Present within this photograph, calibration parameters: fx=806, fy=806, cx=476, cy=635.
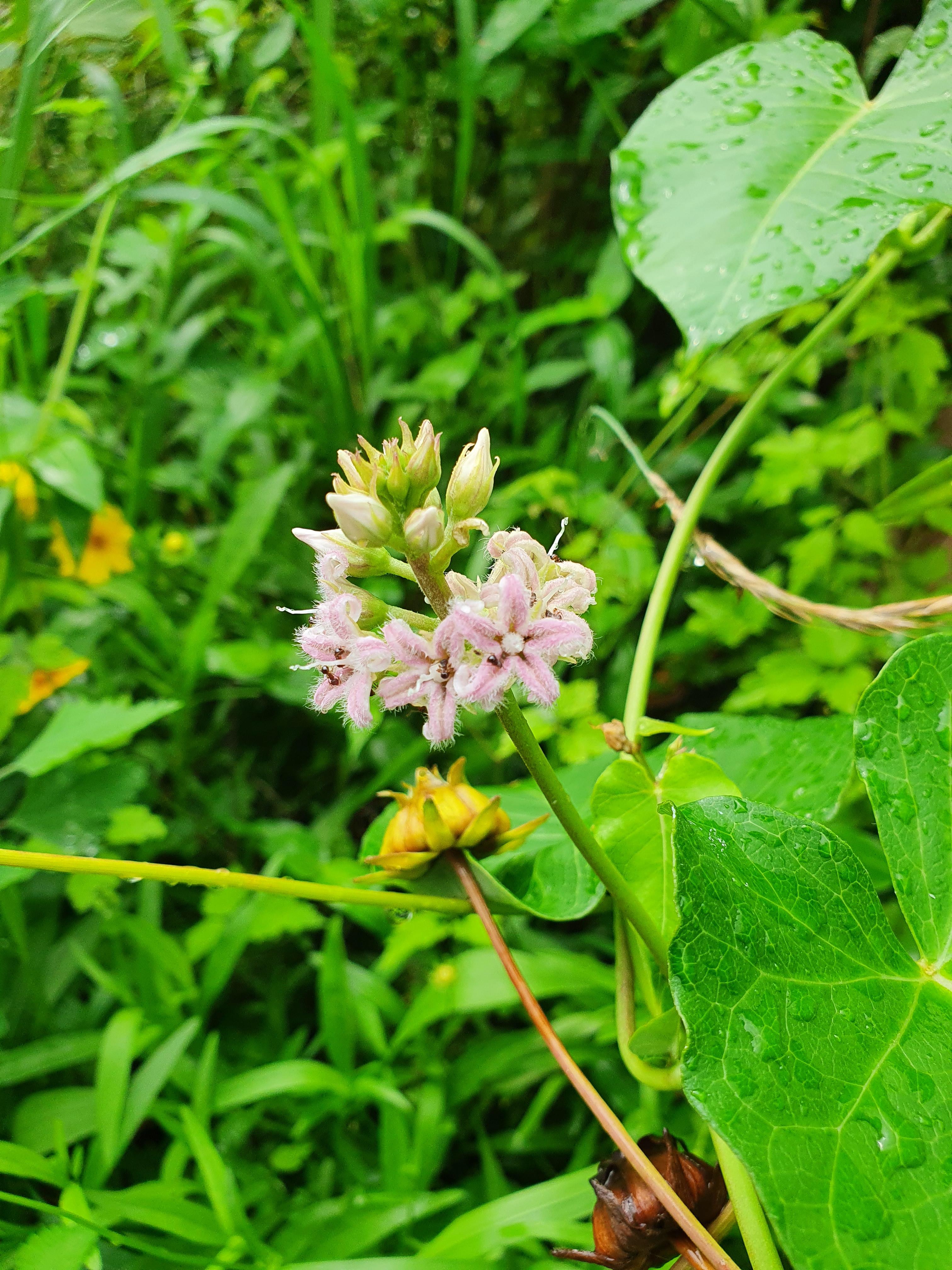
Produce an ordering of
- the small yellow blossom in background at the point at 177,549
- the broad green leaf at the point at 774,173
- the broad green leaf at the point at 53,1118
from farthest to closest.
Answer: the small yellow blossom in background at the point at 177,549, the broad green leaf at the point at 53,1118, the broad green leaf at the point at 774,173

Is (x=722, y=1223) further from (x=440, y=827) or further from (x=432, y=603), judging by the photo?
(x=432, y=603)

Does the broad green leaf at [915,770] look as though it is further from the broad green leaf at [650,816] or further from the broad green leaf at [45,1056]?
the broad green leaf at [45,1056]

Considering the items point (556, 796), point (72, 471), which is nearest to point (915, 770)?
point (556, 796)

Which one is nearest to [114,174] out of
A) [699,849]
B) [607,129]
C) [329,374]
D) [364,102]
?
[329,374]

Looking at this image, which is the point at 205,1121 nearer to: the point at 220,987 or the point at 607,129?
the point at 220,987

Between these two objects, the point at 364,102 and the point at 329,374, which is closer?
the point at 329,374

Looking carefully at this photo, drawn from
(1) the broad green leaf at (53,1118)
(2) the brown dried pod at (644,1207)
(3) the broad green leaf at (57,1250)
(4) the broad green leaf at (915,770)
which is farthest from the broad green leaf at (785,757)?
(1) the broad green leaf at (53,1118)

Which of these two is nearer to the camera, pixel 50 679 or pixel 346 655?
pixel 346 655
